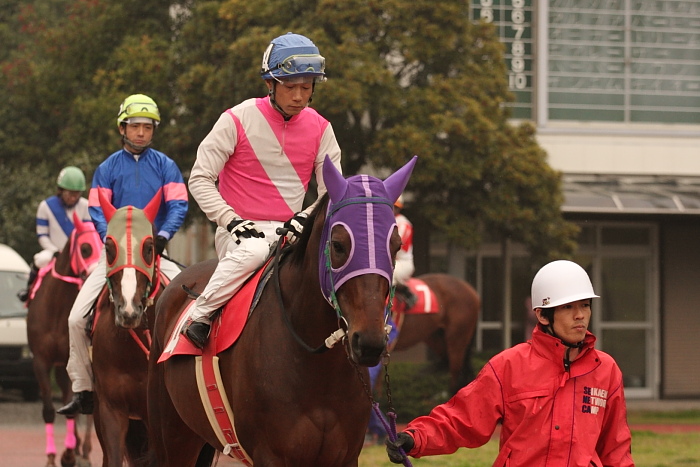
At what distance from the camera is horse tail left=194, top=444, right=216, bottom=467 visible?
7051mm

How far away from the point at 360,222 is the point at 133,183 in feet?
14.2

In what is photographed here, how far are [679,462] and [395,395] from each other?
4975 millimetres

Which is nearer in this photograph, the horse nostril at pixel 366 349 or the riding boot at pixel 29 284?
the horse nostril at pixel 366 349

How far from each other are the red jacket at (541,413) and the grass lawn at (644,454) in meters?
6.41

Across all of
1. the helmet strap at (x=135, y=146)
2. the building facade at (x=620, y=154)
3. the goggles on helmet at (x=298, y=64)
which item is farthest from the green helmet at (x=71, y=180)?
the building facade at (x=620, y=154)

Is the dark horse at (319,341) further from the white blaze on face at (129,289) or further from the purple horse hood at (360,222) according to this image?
the white blaze on face at (129,289)

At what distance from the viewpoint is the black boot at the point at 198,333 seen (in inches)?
233

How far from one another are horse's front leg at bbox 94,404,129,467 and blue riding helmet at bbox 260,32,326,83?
3067 millimetres

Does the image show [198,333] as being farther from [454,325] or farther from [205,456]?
[454,325]

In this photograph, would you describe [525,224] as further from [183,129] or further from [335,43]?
[183,129]

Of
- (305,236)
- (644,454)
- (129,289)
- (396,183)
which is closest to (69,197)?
(129,289)

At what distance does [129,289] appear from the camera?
7.76 meters

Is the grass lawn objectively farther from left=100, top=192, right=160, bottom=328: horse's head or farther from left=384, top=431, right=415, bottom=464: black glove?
left=384, top=431, right=415, bottom=464: black glove

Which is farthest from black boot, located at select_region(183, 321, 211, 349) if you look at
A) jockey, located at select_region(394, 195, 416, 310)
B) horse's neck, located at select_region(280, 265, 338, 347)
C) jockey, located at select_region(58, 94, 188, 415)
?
jockey, located at select_region(394, 195, 416, 310)
